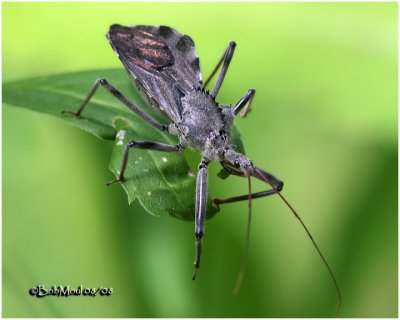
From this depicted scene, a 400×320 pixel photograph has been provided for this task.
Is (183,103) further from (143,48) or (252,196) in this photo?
(252,196)

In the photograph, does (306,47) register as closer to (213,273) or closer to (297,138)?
(297,138)

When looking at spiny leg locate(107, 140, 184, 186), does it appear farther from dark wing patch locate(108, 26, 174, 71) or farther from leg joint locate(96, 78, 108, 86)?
dark wing patch locate(108, 26, 174, 71)

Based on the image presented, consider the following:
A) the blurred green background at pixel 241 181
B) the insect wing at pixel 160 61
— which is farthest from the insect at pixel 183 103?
the blurred green background at pixel 241 181

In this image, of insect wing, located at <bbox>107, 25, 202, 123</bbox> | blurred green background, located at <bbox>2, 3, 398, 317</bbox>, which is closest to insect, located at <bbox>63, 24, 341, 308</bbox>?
insect wing, located at <bbox>107, 25, 202, 123</bbox>

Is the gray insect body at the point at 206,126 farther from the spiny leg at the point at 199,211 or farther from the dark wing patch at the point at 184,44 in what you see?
the dark wing patch at the point at 184,44

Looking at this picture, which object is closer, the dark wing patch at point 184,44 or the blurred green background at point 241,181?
the blurred green background at point 241,181

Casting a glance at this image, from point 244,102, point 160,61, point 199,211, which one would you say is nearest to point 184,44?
point 160,61

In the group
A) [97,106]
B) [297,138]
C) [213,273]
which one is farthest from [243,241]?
[97,106]
